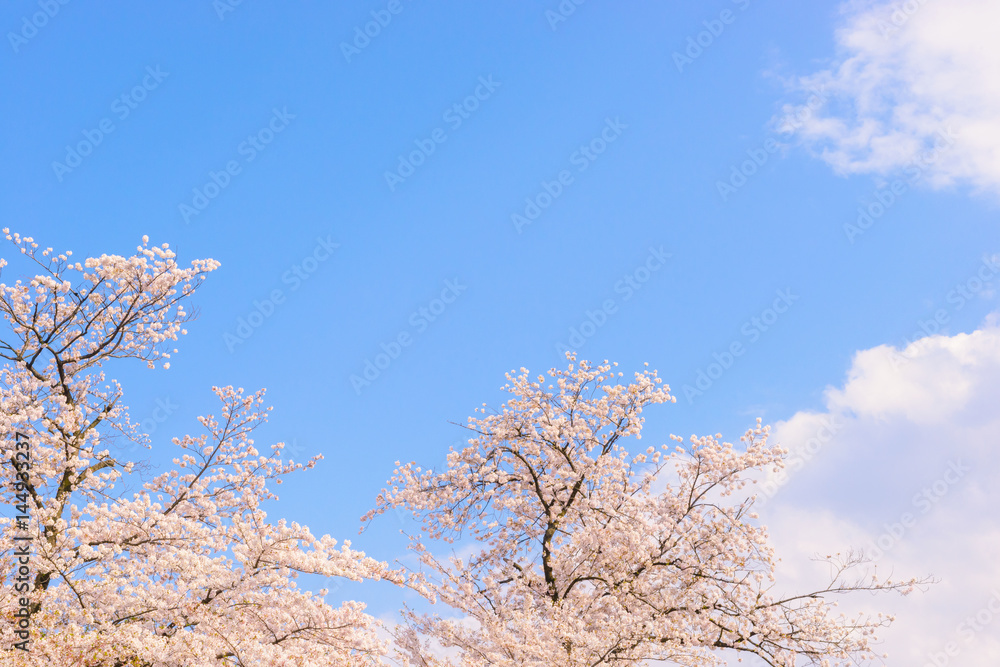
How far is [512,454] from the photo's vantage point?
17594mm

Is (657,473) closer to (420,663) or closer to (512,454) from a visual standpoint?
(512,454)

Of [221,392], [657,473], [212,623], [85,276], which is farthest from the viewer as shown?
[657,473]

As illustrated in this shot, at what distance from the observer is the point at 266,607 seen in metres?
12.0

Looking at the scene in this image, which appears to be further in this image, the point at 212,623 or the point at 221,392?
the point at 221,392

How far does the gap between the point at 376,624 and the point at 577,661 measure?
3581 millimetres

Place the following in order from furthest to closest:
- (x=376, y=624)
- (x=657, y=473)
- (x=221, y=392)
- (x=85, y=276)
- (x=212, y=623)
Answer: (x=657, y=473) → (x=221, y=392) → (x=85, y=276) → (x=376, y=624) → (x=212, y=623)

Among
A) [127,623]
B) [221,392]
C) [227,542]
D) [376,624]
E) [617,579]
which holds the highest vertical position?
[221,392]

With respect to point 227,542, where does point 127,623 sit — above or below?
below

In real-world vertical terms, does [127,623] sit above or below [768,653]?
below

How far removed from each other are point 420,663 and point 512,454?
16.0ft

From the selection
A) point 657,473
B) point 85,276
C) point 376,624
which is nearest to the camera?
point 376,624

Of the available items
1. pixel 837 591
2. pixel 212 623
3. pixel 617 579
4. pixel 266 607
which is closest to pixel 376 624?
pixel 266 607

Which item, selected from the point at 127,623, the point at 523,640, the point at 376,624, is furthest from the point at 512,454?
the point at 127,623

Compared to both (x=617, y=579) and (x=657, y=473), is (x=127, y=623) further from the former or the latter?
(x=657, y=473)
